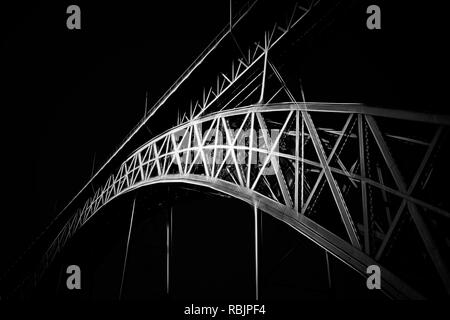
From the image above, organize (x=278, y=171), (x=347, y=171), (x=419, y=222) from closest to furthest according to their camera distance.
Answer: (x=419, y=222)
(x=347, y=171)
(x=278, y=171)

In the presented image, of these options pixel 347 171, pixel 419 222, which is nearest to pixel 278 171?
pixel 347 171

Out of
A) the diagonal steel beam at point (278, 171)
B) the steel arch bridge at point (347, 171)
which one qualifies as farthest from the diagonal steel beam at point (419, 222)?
the diagonal steel beam at point (278, 171)

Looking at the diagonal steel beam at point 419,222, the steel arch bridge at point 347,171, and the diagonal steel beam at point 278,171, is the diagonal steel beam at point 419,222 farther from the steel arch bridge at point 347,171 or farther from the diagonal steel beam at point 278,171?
the diagonal steel beam at point 278,171

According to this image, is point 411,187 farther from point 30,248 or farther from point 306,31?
point 30,248

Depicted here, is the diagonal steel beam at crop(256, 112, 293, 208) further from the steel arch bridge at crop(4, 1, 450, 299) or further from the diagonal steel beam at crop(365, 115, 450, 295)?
the diagonal steel beam at crop(365, 115, 450, 295)

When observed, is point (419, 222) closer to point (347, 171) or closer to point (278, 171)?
point (347, 171)

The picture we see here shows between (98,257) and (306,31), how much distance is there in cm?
2285

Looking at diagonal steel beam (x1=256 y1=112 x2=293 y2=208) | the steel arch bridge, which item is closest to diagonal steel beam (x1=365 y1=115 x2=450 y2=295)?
the steel arch bridge

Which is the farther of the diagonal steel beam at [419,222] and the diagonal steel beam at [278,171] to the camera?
the diagonal steel beam at [278,171]

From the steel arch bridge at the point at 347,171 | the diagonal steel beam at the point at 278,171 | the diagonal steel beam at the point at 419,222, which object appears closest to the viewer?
the diagonal steel beam at the point at 419,222

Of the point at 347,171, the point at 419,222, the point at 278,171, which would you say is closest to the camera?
the point at 419,222

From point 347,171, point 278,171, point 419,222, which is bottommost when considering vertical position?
point 419,222
